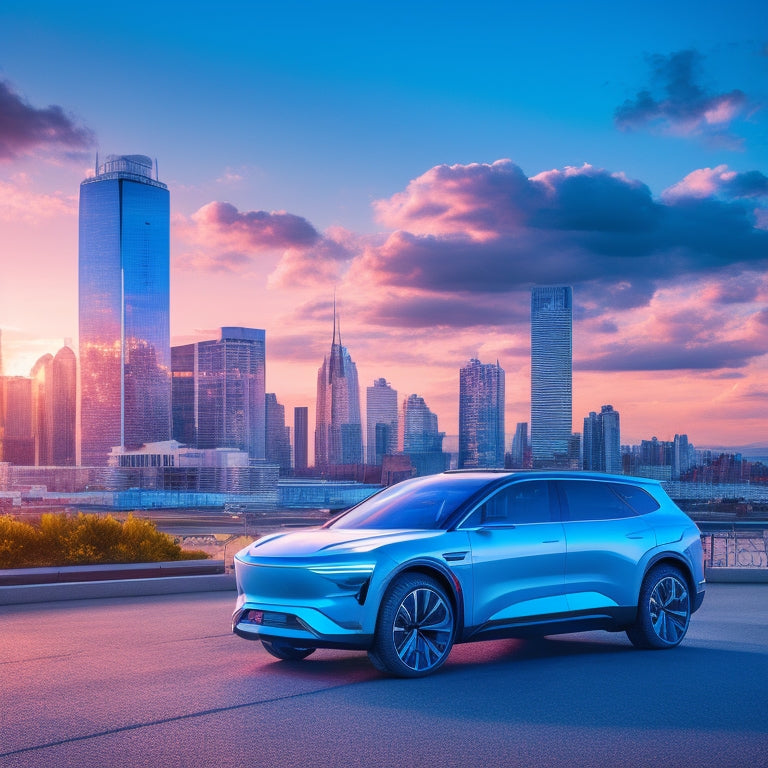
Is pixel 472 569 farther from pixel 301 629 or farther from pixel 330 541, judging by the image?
pixel 301 629

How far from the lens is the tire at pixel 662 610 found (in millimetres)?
10547

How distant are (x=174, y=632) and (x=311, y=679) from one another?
3.33 metres

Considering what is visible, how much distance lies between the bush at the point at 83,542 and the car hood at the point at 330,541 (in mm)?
8987

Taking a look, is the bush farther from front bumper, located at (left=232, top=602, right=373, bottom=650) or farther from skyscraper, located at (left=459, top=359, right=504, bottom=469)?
skyscraper, located at (left=459, top=359, right=504, bottom=469)

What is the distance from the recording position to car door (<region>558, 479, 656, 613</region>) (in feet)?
33.1

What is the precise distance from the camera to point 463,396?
174000 mm

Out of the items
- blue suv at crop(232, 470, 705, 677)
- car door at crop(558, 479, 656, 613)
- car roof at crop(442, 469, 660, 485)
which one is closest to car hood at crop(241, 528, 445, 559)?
blue suv at crop(232, 470, 705, 677)

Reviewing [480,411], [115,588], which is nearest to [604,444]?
[480,411]

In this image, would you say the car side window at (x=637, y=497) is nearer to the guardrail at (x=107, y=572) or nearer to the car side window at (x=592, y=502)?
the car side window at (x=592, y=502)

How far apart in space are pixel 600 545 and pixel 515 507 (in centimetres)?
99

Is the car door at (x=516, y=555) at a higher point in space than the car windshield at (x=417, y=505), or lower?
lower

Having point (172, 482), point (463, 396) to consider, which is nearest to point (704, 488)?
point (463, 396)

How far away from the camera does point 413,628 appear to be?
352 inches

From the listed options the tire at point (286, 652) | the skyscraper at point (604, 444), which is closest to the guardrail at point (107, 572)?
the tire at point (286, 652)
